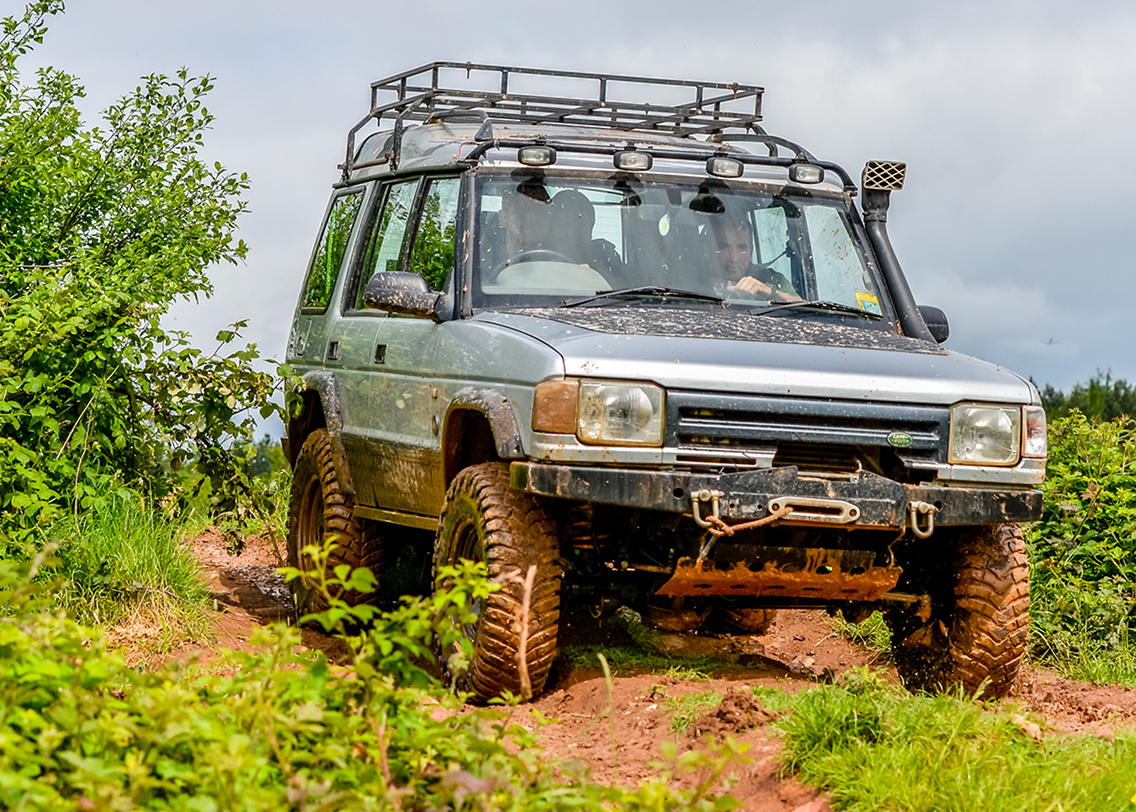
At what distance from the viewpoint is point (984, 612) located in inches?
221

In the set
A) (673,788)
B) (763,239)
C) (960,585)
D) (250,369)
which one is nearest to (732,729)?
(673,788)

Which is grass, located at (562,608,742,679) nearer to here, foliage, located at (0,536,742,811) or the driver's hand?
the driver's hand

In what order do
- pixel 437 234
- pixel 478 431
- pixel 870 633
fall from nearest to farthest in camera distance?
pixel 478 431 < pixel 437 234 < pixel 870 633

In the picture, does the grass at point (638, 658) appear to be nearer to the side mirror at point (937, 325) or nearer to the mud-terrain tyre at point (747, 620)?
the mud-terrain tyre at point (747, 620)

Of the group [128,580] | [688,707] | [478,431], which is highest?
[478,431]

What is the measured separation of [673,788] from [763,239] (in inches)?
116

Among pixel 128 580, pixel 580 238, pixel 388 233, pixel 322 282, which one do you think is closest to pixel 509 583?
pixel 580 238

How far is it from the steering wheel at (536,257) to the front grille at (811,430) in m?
1.31

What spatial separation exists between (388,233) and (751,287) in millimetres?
1888

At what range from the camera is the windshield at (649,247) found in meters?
6.12

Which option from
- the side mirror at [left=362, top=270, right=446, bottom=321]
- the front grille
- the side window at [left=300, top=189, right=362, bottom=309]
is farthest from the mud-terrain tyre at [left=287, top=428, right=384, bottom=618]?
the front grille

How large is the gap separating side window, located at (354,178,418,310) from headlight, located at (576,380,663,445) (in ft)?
7.00

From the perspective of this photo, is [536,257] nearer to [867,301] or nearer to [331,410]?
[867,301]

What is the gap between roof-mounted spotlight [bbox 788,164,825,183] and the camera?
6699mm
